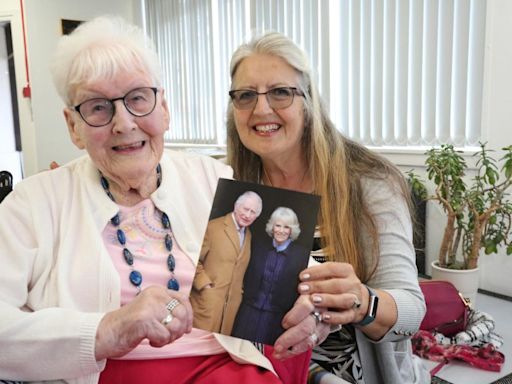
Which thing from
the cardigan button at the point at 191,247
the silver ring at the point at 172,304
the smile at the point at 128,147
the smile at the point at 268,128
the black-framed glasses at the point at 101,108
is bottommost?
the silver ring at the point at 172,304

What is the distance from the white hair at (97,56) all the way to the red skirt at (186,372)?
60 centimetres

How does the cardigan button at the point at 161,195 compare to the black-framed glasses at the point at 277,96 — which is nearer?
the cardigan button at the point at 161,195

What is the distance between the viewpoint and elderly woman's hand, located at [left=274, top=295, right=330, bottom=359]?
0.89 meters

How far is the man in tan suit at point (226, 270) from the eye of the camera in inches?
35.6

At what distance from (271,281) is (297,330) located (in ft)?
0.34

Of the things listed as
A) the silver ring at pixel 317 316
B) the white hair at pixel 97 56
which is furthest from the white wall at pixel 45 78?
the silver ring at pixel 317 316

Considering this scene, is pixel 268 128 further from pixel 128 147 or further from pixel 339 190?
pixel 128 147

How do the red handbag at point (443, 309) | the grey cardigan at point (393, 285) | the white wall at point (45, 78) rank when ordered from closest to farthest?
1. the grey cardigan at point (393, 285)
2. the red handbag at point (443, 309)
3. the white wall at point (45, 78)

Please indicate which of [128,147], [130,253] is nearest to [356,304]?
[130,253]

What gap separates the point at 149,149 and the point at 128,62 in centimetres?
20

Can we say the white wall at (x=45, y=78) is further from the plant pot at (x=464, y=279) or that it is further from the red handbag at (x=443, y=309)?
the red handbag at (x=443, y=309)

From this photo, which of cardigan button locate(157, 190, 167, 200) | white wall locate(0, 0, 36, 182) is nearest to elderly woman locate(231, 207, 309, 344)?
cardigan button locate(157, 190, 167, 200)

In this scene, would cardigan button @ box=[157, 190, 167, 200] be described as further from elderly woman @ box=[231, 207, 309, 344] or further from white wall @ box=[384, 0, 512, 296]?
white wall @ box=[384, 0, 512, 296]

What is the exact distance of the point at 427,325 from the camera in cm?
219
